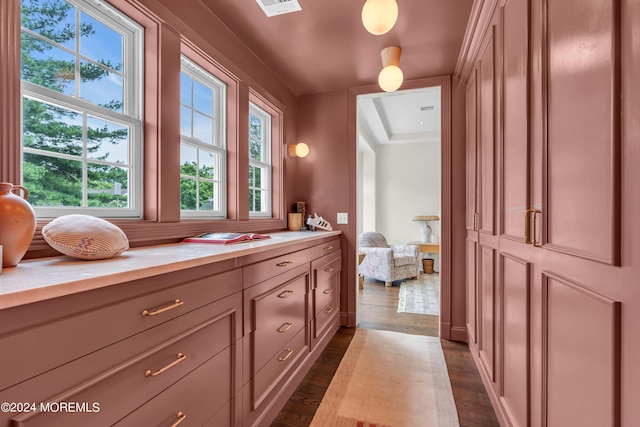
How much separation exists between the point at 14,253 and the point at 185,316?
519mm

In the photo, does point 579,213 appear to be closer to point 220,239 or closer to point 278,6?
point 220,239

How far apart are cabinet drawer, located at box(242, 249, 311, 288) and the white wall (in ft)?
15.6

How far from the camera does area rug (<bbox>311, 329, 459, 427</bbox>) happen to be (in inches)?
65.5

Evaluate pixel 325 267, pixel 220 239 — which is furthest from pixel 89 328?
pixel 325 267

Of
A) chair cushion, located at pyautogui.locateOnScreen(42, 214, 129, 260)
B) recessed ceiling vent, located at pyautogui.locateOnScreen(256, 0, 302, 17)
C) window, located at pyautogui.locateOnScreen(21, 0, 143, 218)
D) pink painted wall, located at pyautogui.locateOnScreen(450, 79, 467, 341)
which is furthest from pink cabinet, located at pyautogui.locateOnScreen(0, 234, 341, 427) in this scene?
pink painted wall, located at pyautogui.locateOnScreen(450, 79, 467, 341)

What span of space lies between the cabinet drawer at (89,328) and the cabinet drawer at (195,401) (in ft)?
0.82

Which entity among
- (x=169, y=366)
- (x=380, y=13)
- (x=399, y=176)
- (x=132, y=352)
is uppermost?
(x=380, y=13)

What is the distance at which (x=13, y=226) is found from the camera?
847 mm

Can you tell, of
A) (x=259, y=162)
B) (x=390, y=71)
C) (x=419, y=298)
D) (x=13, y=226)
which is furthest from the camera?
(x=419, y=298)

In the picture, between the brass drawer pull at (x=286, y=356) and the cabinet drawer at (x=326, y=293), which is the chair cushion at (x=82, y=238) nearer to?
the brass drawer pull at (x=286, y=356)

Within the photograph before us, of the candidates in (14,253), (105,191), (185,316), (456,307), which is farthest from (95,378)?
(456,307)

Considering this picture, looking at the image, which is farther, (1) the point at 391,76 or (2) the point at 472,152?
(2) the point at 472,152

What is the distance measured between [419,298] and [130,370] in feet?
12.3

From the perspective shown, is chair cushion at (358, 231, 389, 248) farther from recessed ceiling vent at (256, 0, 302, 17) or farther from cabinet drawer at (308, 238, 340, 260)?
recessed ceiling vent at (256, 0, 302, 17)
